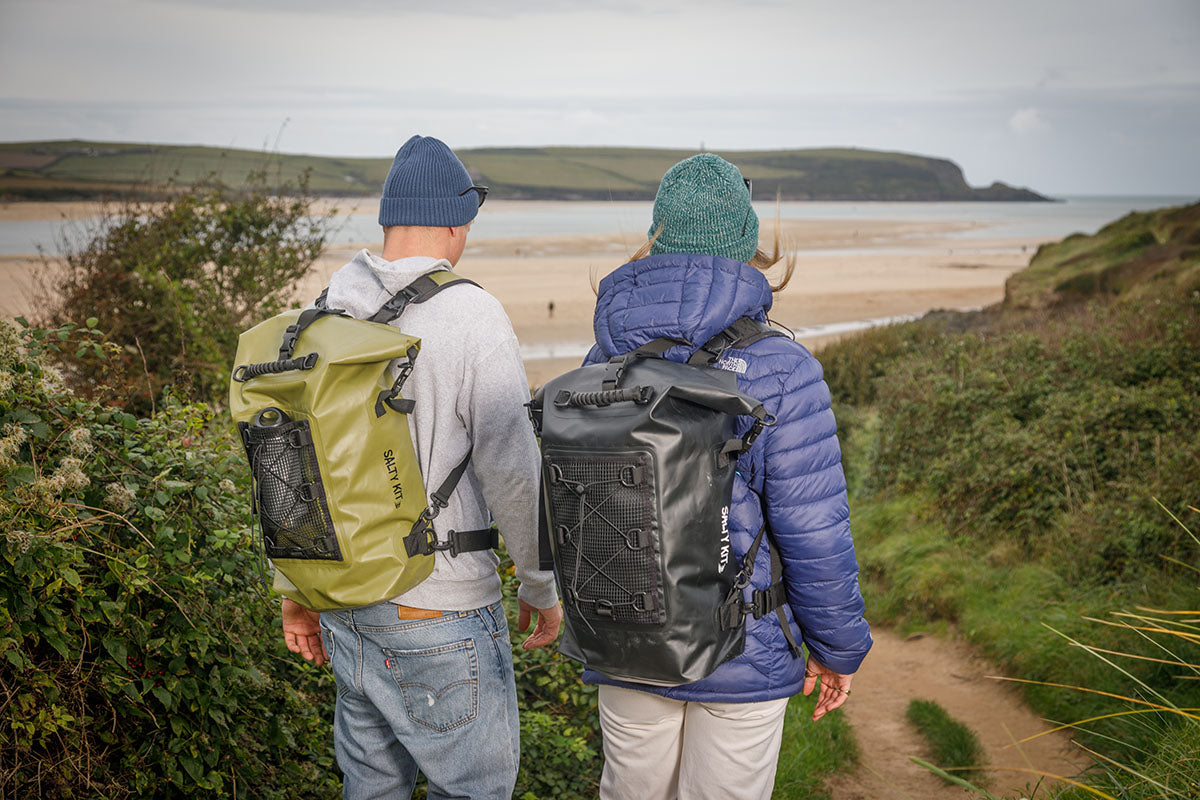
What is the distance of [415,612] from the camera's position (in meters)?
2.27

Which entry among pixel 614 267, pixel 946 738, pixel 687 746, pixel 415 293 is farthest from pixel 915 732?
pixel 614 267

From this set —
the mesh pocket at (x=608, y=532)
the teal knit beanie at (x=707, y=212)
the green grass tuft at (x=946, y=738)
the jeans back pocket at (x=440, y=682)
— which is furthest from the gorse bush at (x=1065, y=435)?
the jeans back pocket at (x=440, y=682)

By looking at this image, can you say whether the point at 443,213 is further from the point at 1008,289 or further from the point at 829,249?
the point at 829,249

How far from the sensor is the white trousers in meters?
2.35

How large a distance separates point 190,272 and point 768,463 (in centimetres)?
760

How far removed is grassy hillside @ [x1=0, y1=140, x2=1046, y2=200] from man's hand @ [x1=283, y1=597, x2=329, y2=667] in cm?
7973

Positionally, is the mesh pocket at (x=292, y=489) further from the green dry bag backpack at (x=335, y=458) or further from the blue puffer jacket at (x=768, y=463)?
the blue puffer jacket at (x=768, y=463)

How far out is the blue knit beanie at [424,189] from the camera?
7.80 ft

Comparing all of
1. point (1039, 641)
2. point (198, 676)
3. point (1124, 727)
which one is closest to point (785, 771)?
point (1124, 727)

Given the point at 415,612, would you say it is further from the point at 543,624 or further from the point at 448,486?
the point at 543,624

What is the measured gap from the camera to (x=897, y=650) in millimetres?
6352

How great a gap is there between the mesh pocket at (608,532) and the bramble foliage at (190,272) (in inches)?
228

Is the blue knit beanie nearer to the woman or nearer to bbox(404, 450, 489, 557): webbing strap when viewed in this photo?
the woman

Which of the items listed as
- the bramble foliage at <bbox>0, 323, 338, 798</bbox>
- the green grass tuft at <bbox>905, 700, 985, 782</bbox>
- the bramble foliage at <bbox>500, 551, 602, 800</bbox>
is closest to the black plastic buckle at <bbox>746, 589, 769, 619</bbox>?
the bramble foliage at <bbox>0, 323, 338, 798</bbox>
